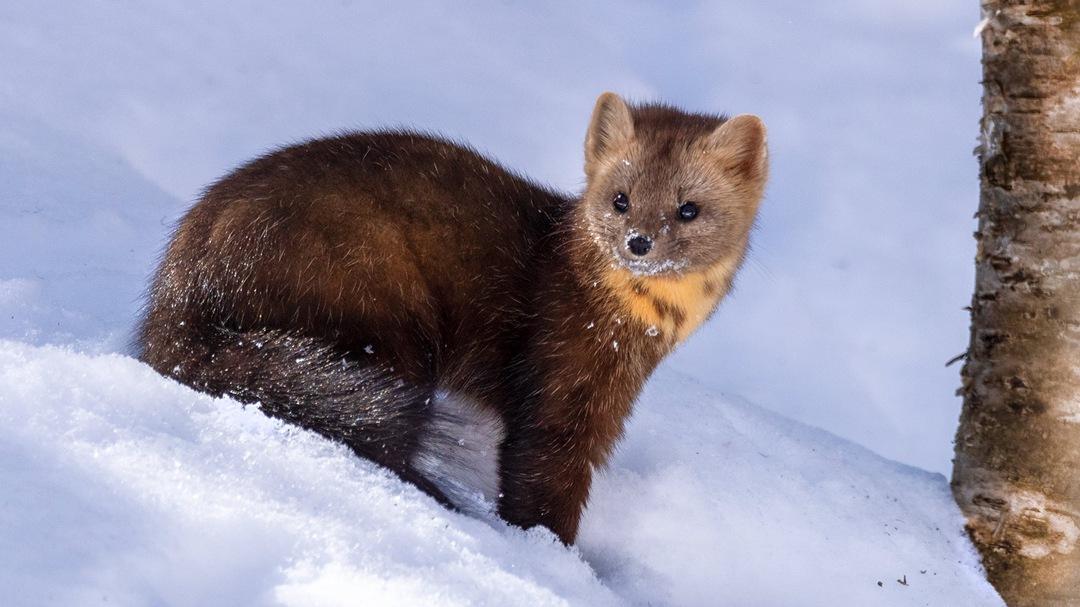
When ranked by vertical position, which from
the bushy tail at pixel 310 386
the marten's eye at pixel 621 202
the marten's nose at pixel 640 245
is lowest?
the bushy tail at pixel 310 386

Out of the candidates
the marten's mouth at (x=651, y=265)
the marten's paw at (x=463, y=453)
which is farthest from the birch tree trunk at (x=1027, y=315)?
the marten's paw at (x=463, y=453)

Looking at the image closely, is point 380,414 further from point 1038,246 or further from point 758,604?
point 1038,246

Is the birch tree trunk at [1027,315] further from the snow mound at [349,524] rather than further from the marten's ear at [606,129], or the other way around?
the marten's ear at [606,129]

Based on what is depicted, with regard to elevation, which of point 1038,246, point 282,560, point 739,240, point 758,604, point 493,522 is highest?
point 1038,246

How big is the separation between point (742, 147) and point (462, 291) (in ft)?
3.83

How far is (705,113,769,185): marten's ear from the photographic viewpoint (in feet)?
12.5

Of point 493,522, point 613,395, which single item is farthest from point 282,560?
Result: point 613,395

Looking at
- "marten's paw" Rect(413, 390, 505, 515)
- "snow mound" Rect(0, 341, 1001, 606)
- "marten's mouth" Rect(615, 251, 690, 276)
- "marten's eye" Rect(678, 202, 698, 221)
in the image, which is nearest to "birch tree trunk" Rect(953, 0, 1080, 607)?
"snow mound" Rect(0, 341, 1001, 606)

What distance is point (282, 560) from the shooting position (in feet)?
7.30

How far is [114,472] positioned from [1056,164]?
3.30 m

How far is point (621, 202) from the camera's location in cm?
377

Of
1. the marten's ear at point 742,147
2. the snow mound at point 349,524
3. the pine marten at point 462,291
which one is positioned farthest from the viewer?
the marten's ear at point 742,147

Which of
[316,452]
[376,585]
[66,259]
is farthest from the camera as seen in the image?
[66,259]

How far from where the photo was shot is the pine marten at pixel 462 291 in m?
3.24
